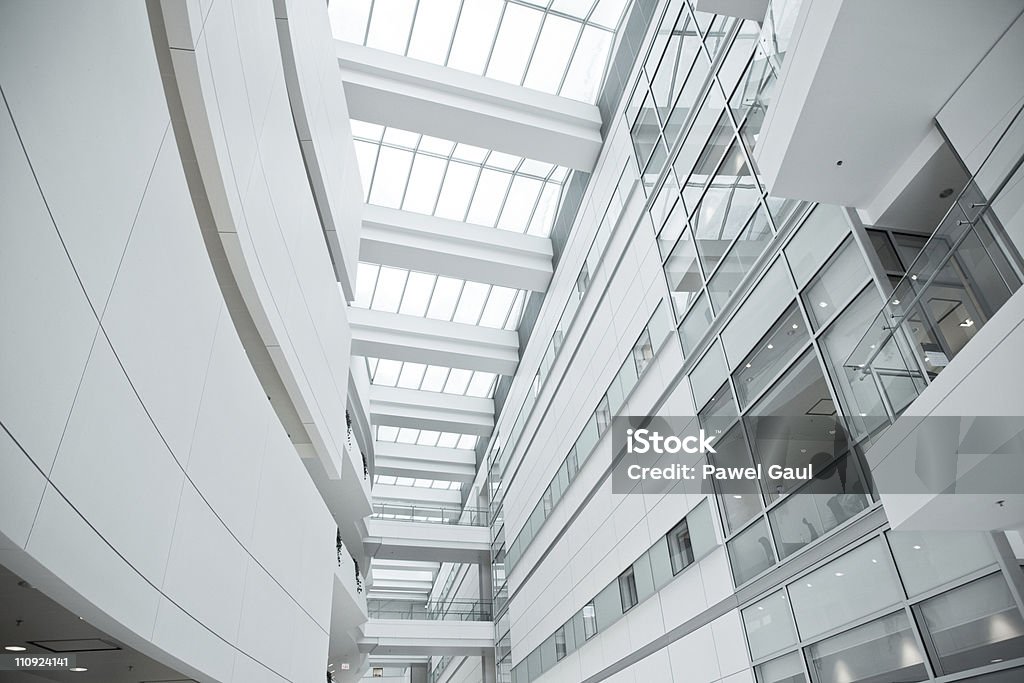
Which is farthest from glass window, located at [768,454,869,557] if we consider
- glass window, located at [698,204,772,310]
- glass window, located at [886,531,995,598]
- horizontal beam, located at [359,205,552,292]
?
horizontal beam, located at [359,205,552,292]

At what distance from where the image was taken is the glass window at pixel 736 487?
39.7 ft

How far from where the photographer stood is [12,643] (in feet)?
28.4

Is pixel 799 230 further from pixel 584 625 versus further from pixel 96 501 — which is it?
pixel 584 625

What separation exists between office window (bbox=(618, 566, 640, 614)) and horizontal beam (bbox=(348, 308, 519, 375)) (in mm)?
14345

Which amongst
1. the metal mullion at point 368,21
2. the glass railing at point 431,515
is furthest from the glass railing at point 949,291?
the glass railing at point 431,515

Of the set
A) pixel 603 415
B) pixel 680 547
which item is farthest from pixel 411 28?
pixel 680 547

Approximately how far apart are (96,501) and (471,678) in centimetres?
3598

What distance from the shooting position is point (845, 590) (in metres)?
9.55

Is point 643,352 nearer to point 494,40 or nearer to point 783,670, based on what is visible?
point 783,670

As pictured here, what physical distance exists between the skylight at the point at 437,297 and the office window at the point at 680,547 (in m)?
17.5

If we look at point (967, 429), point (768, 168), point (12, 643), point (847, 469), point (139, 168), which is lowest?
point (12, 643)

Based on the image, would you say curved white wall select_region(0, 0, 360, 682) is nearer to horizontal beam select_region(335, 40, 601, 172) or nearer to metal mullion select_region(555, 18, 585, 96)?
horizontal beam select_region(335, 40, 601, 172)

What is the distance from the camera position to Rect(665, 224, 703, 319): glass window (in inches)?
576

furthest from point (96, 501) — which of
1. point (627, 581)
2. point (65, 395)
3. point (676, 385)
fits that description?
point (627, 581)
